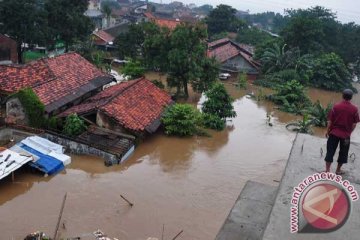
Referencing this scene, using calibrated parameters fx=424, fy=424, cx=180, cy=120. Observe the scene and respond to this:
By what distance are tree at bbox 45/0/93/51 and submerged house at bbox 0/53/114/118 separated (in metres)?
8.01

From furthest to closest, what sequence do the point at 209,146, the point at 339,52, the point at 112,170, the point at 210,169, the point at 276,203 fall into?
the point at 339,52
the point at 209,146
the point at 210,169
the point at 112,170
the point at 276,203

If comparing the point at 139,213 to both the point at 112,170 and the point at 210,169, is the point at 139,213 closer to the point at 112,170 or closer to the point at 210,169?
the point at 112,170

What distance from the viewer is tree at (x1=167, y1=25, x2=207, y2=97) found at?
78.7ft

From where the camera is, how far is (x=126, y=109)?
1833cm

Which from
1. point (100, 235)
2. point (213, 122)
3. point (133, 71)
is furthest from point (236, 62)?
point (100, 235)

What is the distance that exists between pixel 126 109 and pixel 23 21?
12280 millimetres

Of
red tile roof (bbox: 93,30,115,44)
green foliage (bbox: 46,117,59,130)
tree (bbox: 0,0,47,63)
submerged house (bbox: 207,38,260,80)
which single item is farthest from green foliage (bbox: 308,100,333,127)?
red tile roof (bbox: 93,30,115,44)

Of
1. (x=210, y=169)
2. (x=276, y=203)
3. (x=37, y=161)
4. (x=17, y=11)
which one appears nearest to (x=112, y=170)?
(x=37, y=161)

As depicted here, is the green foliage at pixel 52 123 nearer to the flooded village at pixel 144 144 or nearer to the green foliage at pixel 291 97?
the flooded village at pixel 144 144

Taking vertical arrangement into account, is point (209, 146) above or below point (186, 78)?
below

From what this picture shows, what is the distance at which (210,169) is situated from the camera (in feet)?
53.8

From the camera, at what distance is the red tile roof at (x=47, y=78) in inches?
723

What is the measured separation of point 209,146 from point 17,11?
1524 centimetres

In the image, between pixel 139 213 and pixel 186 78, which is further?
pixel 186 78
